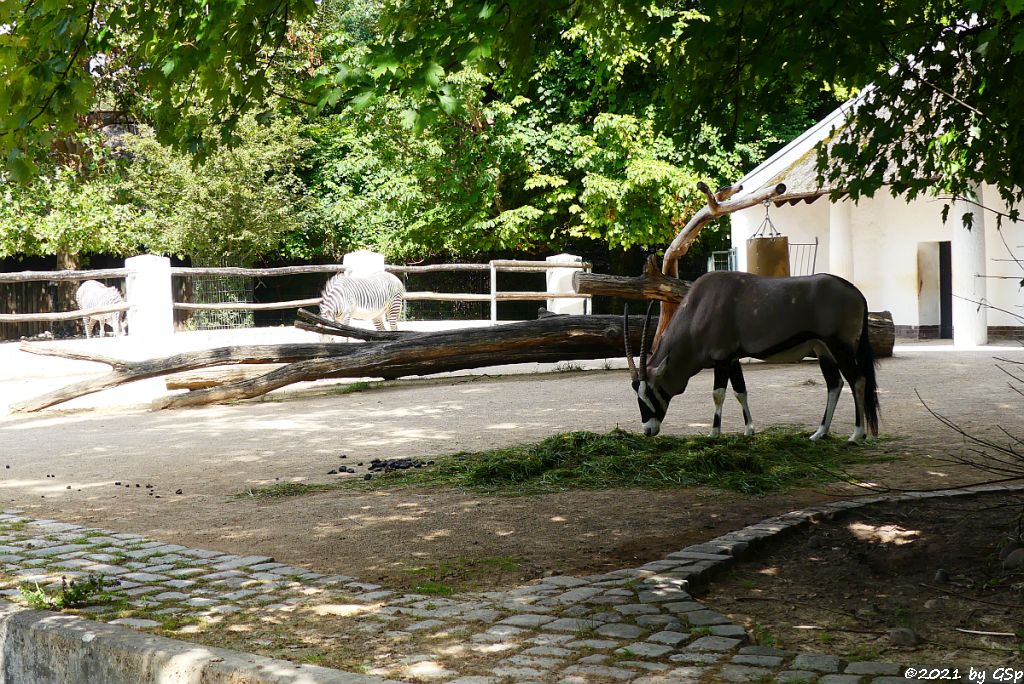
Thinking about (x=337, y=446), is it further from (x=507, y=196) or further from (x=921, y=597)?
(x=507, y=196)

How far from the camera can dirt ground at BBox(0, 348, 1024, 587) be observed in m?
5.88

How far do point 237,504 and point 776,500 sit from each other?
344 centimetres

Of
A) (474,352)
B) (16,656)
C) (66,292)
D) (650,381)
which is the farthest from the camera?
(66,292)

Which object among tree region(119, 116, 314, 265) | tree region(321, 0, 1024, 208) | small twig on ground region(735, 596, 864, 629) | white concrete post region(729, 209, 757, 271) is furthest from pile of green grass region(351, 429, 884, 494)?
tree region(119, 116, 314, 265)

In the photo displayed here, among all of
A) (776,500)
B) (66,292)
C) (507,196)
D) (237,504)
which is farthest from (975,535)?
(66,292)

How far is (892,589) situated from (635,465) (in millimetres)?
3178

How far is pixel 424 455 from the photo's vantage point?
9047 millimetres

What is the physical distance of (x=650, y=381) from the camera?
9.02 meters

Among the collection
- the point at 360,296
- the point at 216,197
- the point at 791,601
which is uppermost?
the point at 216,197

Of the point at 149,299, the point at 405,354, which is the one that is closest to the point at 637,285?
the point at 405,354

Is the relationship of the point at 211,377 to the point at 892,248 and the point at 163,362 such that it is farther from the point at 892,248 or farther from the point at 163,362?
the point at 892,248

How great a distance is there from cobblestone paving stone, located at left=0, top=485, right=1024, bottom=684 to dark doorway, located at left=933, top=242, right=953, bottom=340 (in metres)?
16.5

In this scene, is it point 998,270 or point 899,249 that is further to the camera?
point 899,249

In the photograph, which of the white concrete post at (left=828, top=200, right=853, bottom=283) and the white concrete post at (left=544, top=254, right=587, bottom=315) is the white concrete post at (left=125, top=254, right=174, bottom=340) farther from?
the white concrete post at (left=828, top=200, right=853, bottom=283)
